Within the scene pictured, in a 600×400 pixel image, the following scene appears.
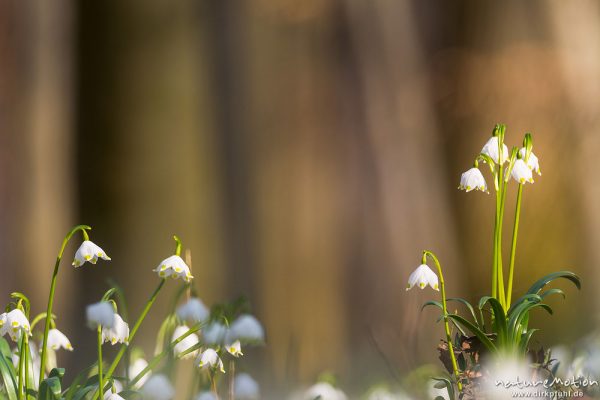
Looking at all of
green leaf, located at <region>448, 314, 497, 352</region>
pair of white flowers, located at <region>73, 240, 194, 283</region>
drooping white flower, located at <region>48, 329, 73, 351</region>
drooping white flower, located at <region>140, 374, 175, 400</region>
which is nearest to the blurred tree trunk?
drooping white flower, located at <region>48, 329, 73, 351</region>

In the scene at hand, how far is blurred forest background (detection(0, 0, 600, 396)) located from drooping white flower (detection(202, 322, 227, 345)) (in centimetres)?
57

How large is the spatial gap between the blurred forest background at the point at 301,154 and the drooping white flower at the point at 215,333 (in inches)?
22.3

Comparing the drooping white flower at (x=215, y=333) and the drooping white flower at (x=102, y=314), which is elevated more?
the drooping white flower at (x=102, y=314)

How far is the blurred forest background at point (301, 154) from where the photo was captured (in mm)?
2688

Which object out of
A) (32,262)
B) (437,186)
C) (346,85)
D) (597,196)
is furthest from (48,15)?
(597,196)

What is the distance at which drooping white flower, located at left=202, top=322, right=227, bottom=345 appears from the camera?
6.85 feet

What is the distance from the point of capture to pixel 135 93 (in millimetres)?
2830

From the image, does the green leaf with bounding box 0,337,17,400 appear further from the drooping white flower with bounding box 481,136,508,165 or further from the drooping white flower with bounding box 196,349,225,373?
Result: the drooping white flower with bounding box 481,136,508,165

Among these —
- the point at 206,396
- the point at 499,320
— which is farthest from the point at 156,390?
the point at 499,320

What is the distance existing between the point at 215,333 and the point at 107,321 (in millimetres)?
255

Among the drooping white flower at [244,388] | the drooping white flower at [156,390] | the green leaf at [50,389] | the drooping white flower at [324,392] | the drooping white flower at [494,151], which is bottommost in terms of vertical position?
the drooping white flower at [324,392]

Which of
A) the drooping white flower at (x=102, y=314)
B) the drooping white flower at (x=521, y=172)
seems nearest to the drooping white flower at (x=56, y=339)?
the drooping white flower at (x=102, y=314)

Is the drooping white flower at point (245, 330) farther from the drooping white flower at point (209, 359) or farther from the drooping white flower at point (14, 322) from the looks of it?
the drooping white flower at point (14, 322)

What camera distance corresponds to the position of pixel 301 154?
2.71 metres
